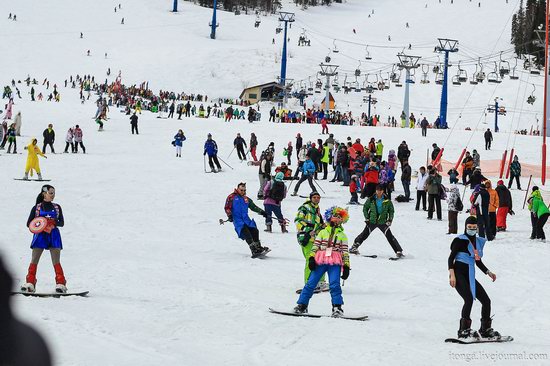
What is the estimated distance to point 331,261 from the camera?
28.8ft

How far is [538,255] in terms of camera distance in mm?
15211

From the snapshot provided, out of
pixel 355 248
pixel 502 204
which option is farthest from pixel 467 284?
pixel 502 204

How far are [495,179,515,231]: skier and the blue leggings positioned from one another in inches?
384

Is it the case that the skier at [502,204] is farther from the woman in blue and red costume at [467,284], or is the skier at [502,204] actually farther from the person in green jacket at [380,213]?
the woman in blue and red costume at [467,284]

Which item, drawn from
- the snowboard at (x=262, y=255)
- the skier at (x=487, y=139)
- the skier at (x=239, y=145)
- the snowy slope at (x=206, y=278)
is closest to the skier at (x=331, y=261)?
the snowy slope at (x=206, y=278)

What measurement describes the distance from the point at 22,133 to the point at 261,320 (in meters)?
30.2

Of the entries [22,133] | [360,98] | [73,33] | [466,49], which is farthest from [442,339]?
[466,49]

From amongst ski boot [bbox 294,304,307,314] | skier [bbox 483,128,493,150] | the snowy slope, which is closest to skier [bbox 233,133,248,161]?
the snowy slope

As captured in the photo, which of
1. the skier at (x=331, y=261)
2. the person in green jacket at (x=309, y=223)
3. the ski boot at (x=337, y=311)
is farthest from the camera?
the person in green jacket at (x=309, y=223)

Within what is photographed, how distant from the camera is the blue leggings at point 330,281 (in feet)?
28.8

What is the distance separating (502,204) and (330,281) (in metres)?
10.0

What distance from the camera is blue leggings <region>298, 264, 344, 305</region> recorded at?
346 inches

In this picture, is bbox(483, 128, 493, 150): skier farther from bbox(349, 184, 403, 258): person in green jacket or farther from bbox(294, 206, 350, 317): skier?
bbox(294, 206, 350, 317): skier

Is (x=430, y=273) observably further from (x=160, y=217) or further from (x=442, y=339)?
(x=160, y=217)
